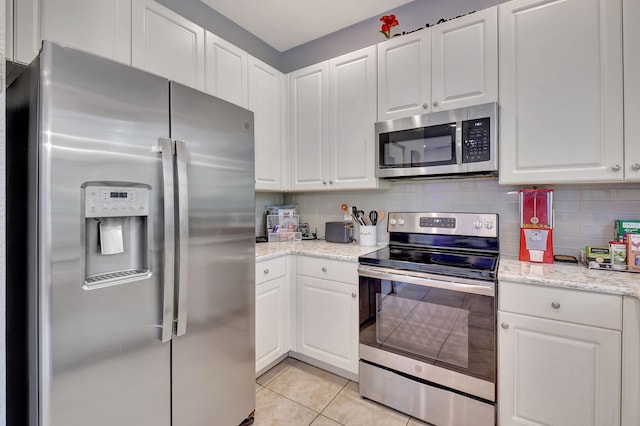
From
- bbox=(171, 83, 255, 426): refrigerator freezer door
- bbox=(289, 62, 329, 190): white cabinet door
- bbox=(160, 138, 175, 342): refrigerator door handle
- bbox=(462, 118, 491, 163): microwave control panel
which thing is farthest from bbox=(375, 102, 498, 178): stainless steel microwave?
bbox=(160, 138, 175, 342): refrigerator door handle

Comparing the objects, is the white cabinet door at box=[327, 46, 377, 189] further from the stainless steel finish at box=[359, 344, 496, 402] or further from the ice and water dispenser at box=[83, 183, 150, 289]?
the ice and water dispenser at box=[83, 183, 150, 289]

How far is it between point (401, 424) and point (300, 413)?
579 mm

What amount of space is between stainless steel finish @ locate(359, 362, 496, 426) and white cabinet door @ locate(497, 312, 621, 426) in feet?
0.40

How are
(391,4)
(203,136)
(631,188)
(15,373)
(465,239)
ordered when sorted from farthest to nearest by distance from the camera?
(391,4), (465,239), (631,188), (203,136), (15,373)

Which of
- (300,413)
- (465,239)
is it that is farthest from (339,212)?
(300,413)

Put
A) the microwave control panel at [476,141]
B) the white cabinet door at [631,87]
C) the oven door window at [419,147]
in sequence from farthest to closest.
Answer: the oven door window at [419,147], the microwave control panel at [476,141], the white cabinet door at [631,87]

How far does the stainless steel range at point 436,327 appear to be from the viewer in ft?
4.98

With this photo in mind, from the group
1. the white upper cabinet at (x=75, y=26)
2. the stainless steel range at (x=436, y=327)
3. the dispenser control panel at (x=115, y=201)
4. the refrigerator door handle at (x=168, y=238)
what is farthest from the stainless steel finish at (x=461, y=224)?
the white upper cabinet at (x=75, y=26)

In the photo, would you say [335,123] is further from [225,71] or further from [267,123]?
[225,71]

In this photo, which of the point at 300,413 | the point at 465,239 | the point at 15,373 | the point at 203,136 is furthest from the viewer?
the point at 465,239

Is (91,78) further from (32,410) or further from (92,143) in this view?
(32,410)

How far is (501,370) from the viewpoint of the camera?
4.90ft

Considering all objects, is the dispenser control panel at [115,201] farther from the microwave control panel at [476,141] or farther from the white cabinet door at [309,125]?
the microwave control panel at [476,141]

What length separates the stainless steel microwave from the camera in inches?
68.9
